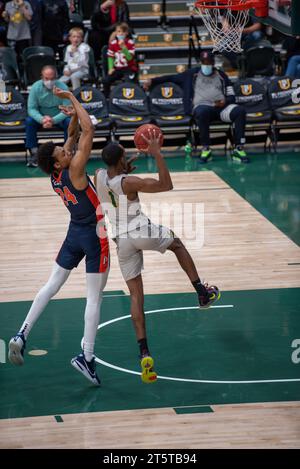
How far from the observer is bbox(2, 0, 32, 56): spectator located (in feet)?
58.8

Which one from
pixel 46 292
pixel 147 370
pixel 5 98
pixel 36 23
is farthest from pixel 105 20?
pixel 147 370

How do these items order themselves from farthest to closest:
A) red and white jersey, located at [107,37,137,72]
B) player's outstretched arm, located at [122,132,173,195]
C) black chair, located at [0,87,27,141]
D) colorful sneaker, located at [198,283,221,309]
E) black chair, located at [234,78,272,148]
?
red and white jersey, located at [107,37,137,72] → black chair, located at [234,78,272,148] → black chair, located at [0,87,27,141] → colorful sneaker, located at [198,283,221,309] → player's outstretched arm, located at [122,132,173,195]

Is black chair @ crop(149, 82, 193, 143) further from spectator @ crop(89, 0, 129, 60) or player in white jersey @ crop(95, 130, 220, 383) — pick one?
player in white jersey @ crop(95, 130, 220, 383)

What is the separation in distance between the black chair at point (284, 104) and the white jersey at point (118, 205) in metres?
9.07

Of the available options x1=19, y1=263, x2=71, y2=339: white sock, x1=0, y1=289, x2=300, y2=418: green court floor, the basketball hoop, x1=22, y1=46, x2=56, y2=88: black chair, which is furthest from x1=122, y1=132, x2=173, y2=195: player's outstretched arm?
x1=22, y1=46, x2=56, y2=88: black chair

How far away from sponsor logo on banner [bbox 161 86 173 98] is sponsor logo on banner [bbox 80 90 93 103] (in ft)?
4.03

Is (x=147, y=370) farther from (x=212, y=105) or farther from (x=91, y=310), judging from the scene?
(x=212, y=105)

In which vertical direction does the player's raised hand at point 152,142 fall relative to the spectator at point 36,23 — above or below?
above

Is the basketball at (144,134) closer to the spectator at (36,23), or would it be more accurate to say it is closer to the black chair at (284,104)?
the black chair at (284,104)

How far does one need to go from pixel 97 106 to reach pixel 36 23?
317 cm

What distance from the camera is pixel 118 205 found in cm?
781

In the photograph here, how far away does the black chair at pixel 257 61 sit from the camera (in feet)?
58.7

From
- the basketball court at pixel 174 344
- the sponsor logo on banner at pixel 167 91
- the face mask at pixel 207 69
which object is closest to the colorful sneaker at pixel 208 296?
the basketball court at pixel 174 344

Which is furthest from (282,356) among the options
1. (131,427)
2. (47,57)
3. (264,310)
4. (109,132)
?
(47,57)
